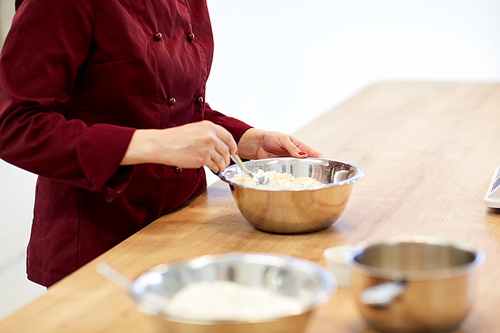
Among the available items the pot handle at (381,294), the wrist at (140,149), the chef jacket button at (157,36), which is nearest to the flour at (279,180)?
the wrist at (140,149)

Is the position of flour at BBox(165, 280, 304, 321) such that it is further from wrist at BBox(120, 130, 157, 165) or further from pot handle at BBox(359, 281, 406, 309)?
wrist at BBox(120, 130, 157, 165)

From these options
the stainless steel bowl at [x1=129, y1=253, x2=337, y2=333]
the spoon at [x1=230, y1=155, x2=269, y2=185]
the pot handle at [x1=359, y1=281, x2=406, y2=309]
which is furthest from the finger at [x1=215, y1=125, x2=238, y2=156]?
the pot handle at [x1=359, y1=281, x2=406, y2=309]

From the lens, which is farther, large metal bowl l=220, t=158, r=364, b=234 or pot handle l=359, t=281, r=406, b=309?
large metal bowl l=220, t=158, r=364, b=234

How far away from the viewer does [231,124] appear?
5.19 ft

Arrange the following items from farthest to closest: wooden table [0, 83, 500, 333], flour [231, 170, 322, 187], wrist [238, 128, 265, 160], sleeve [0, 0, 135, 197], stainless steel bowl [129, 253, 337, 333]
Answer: wrist [238, 128, 265, 160], flour [231, 170, 322, 187], sleeve [0, 0, 135, 197], wooden table [0, 83, 500, 333], stainless steel bowl [129, 253, 337, 333]

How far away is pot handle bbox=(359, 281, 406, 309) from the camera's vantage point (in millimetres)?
724

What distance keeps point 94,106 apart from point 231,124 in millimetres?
453

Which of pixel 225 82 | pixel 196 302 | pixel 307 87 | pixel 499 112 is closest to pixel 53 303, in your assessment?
pixel 196 302

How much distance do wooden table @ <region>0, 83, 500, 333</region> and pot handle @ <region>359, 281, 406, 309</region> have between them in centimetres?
8

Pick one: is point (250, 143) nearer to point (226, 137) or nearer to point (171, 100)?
point (171, 100)

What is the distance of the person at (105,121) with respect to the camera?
1.06 meters

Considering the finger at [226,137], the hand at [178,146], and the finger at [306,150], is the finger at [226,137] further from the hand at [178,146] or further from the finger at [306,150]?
the finger at [306,150]

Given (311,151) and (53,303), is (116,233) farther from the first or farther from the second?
(311,151)

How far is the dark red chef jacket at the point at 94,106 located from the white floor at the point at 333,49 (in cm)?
259
